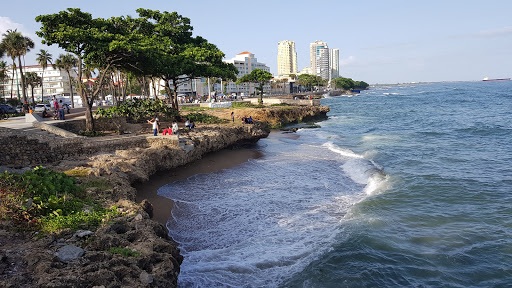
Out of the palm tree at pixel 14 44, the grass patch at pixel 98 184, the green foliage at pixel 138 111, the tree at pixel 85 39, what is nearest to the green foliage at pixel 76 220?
the grass patch at pixel 98 184

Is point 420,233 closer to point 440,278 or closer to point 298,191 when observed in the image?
point 440,278

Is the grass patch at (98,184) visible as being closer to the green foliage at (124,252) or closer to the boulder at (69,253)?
the boulder at (69,253)

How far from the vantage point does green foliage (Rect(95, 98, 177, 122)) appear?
27641 mm

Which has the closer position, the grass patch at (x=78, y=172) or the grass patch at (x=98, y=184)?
the grass patch at (x=98, y=184)

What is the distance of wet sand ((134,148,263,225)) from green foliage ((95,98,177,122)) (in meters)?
6.99

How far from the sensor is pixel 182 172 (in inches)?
831

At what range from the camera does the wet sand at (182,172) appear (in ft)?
49.3

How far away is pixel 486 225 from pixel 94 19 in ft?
82.0

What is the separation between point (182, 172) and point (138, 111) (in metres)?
10.4

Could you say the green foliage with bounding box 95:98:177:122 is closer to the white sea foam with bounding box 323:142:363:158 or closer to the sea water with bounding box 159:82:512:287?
the sea water with bounding box 159:82:512:287

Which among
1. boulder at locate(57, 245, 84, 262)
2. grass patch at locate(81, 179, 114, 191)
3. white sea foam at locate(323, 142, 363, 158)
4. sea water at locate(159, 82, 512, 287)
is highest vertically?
grass patch at locate(81, 179, 114, 191)

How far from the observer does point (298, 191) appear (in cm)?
1772

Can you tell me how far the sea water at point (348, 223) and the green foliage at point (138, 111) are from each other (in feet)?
34.5

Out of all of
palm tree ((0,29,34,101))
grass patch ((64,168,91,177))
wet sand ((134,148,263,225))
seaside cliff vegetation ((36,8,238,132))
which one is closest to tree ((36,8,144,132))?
seaside cliff vegetation ((36,8,238,132))
